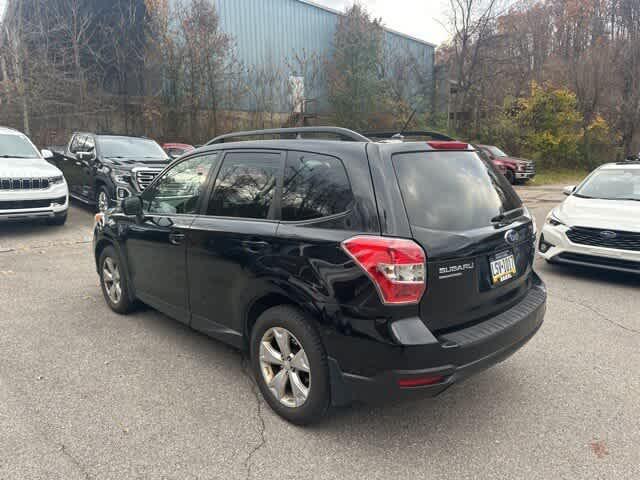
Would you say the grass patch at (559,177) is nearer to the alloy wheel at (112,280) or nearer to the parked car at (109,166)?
the parked car at (109,166)

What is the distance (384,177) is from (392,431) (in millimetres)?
1553

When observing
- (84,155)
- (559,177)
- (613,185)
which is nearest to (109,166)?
(84,155)

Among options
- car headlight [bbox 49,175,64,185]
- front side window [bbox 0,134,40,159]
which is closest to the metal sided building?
front side window [bbox 0,134,40,159]

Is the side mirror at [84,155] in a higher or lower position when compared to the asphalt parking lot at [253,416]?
higher

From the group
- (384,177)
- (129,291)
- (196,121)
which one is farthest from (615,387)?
(196,121)

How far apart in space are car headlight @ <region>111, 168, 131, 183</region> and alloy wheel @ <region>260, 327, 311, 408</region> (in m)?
7.47

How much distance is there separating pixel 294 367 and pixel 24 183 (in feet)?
24.3

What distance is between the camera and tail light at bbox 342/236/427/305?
2.45m

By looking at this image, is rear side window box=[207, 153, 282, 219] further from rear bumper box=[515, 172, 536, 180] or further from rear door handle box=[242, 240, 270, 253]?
rear bumper box=[515, 172, 536, 180]

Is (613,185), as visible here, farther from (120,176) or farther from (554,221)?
(120,176)

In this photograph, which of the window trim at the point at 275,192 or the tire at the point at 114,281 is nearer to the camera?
the window trim at the point at 275,192

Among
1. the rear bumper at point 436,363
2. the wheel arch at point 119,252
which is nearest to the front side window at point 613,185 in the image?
the rear bumper at point 436,363

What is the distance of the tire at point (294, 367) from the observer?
2.71 metres

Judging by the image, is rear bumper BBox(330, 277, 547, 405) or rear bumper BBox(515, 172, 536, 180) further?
rear bumper BBox(515, 172, 536, 180)
